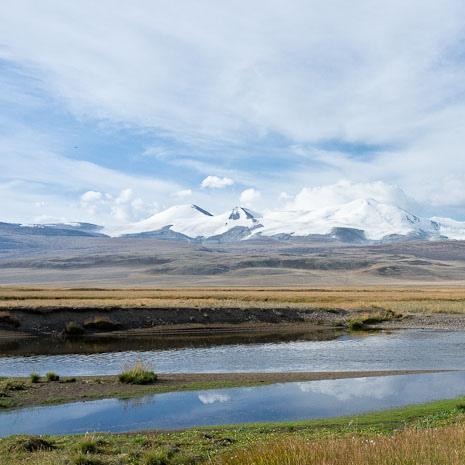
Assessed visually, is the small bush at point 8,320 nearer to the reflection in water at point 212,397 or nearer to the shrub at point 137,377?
the shrub at point 137,377

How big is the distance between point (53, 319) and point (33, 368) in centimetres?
1903

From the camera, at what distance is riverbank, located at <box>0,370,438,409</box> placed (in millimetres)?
27297

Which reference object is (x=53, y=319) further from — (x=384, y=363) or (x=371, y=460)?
(x=371, y=460)

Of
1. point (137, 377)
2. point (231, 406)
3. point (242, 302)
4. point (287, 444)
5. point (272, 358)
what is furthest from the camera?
point (242, 302)

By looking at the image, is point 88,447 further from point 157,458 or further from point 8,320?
point 8,320

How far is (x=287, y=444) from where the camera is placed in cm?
1019

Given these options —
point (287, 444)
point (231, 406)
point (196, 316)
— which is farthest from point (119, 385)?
point (196, 316)

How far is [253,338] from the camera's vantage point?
2076 inches

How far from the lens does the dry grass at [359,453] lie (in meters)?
9.04

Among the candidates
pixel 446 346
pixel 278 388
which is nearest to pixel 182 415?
pixel 278 388

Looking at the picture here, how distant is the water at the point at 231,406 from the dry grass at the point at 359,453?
43.0 feet

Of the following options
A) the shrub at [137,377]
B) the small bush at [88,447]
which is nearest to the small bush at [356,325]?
the shrub at [137,377]

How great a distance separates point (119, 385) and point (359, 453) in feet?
74.2

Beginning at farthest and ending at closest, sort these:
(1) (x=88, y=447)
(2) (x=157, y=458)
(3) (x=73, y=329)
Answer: (3) (x=73, y=329) → (1) (x=88, y=447) → (2) (x=157, y=458)
